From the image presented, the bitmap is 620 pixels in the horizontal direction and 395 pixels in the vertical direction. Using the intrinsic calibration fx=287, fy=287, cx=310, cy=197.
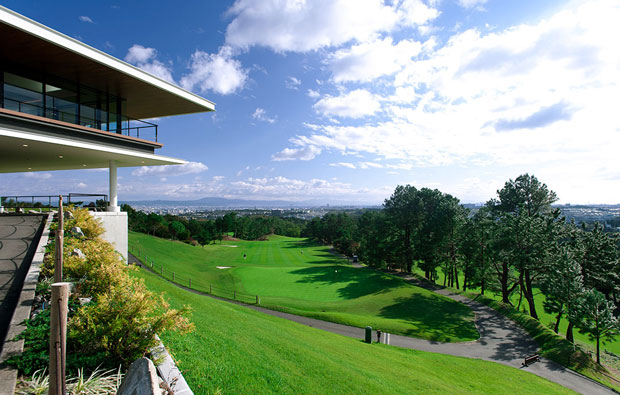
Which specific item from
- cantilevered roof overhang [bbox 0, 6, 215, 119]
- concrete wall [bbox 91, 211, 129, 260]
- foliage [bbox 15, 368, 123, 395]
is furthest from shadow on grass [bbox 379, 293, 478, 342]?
cantilevered roof overhang [bbox 0, 6, 215, 119]

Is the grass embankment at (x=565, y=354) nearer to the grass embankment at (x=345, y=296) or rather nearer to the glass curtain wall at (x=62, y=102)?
the grass embankment at (x=345, y=296)

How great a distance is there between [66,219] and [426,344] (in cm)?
1879

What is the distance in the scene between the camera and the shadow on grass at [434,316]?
62.6 feet

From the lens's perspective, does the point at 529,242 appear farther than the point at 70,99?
Yes

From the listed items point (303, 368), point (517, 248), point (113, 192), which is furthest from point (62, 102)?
point (517, 248)

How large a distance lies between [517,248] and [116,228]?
95.5 ft

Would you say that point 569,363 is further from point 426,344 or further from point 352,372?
point 352,372

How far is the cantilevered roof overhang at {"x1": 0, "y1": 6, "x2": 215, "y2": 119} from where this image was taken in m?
10.1

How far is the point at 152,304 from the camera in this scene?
487cm

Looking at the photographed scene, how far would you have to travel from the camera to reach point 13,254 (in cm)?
768

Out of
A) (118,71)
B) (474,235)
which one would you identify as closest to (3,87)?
(118,71)

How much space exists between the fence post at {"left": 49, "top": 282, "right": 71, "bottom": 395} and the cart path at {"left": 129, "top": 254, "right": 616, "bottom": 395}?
1669 centimetres

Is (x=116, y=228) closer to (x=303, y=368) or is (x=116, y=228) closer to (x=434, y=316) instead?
(x=303, y=368)

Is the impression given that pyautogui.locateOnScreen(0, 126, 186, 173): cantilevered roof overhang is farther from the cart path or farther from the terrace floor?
the cart path
